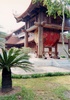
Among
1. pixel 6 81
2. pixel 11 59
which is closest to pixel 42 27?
pixel 11 59

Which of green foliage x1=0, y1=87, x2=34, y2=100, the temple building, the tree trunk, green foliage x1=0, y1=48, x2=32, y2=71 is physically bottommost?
green foliage x1=0, y1=87, x2=34, y2=100

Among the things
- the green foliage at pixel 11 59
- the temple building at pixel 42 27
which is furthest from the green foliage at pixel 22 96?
the temple building at pixel 42 27

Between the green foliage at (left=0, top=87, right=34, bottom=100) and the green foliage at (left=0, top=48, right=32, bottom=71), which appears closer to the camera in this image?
the green foliage at (left=0, top=87, right=34, bottom=100)

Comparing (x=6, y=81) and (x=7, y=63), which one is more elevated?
(x=7, y=63)

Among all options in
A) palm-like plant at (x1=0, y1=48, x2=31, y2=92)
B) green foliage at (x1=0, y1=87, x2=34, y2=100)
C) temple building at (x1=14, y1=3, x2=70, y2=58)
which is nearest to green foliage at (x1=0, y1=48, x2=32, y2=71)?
palm-like plant at (x1=0, y1=48, x2=31, y2=92)

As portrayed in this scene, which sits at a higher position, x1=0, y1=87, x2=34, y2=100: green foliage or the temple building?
the temple building

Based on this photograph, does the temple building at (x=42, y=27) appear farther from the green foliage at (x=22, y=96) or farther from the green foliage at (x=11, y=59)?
the green foliage at (x=22, y=96)

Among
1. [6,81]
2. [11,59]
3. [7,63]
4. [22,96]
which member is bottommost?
[22,96]

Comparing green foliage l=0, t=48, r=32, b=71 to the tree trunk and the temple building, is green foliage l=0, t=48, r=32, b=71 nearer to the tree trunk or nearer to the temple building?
the tree trunk

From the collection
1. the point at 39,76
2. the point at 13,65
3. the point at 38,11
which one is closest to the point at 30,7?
the point at 38,11

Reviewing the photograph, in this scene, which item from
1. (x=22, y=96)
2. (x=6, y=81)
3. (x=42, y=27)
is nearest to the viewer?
(x=22, y=96)

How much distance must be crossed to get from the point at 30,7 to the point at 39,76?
835 centimetres

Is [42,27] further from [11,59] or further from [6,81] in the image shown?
[6,81]

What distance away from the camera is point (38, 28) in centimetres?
1273
